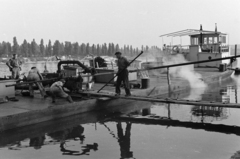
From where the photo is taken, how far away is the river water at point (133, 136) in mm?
7002

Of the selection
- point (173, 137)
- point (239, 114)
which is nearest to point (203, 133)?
point (173, 137)

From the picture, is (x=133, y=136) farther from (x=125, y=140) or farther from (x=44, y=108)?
(x=44, y=108)

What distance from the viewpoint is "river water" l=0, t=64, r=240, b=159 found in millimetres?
7002

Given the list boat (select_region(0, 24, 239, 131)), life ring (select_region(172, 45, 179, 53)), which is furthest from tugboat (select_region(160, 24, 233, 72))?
boat (select_region(0, 24, 239, 131))

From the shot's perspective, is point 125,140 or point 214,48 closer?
point 125,140

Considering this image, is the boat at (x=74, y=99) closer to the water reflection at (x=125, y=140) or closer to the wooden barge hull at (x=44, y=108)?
the wooden barge hull at (x=44, y=108)

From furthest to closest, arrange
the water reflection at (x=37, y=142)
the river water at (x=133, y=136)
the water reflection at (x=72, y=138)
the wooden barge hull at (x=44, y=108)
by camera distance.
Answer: the wooden barge hull at (x=44, y=108), the water reflection at (x=37, y=142), the water reflection at (x=72, y=138), the river water at (x=133, y=136)

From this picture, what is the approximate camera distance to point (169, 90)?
50.4 ft

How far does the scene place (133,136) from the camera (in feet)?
28.1

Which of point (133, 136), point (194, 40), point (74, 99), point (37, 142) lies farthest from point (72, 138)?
point (194, 40)

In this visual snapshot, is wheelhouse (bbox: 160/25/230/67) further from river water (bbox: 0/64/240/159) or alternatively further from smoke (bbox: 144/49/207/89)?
river water (bbox: 0/64/240/159)

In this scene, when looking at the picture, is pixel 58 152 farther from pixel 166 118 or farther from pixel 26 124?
pixel 166 118

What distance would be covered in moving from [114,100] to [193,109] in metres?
3.56

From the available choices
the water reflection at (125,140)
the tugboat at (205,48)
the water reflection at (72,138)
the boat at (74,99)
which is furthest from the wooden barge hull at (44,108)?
the tugboat at (205,48)
